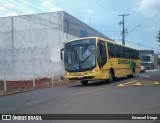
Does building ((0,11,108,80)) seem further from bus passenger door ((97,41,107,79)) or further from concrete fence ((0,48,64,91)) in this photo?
bus passenger door ((97,41,107,79))

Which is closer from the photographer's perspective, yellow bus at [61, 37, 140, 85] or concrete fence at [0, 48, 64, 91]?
yellow bus at [61, 37, 140, 85]

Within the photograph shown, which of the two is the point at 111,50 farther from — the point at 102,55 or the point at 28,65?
the point at 28,65

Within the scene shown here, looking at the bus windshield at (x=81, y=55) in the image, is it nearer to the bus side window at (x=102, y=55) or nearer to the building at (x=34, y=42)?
the bus side window at (x=102, y=55)

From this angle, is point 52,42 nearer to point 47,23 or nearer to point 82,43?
point 47,23

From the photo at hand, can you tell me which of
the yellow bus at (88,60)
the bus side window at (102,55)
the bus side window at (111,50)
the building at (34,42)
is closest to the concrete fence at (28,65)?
the building at (34,42)

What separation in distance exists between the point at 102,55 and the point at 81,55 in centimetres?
156

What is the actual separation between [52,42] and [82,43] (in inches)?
704

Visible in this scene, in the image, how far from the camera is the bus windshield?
22359mm

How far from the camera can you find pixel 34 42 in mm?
41375

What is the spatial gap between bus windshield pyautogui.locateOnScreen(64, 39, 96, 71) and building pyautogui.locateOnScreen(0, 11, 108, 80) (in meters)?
16.2

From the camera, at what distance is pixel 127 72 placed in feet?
102

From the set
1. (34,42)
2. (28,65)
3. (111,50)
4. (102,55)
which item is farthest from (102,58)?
(28,65)

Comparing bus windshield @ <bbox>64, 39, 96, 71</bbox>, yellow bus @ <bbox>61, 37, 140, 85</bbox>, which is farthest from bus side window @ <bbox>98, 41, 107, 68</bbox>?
bus windshield @ <bbox>64, 39, 96, 71</bbox>

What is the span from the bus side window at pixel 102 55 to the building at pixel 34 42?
52.6 feet
